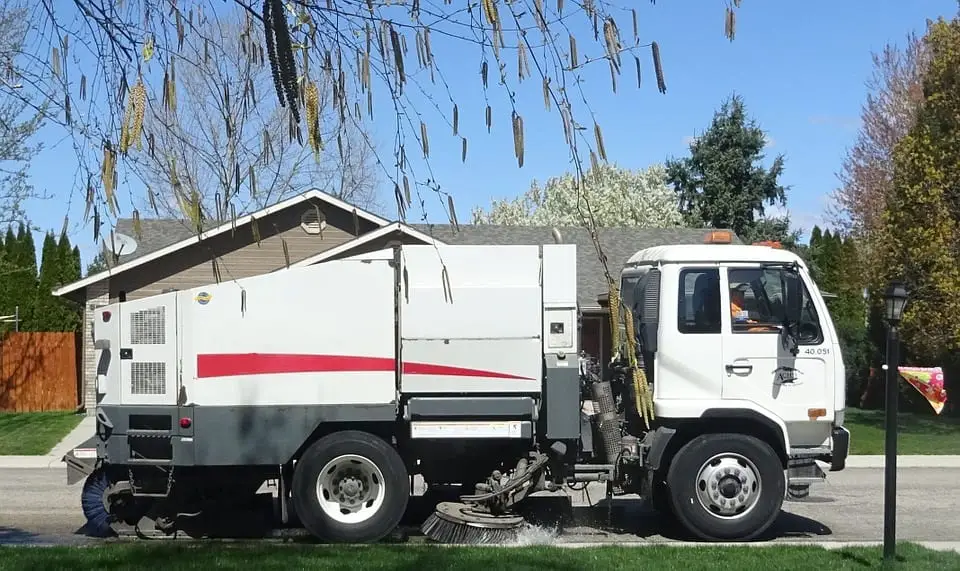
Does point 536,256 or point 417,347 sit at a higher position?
point 536,256

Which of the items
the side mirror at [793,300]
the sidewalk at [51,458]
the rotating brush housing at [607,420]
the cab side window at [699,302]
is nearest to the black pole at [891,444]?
the side mirror at [793,300]

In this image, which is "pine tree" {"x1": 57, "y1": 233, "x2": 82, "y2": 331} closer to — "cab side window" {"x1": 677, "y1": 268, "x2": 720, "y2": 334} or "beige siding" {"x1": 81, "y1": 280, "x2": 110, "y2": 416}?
"beige siding" {"x1": 81, "y1": 280, "x2": 110, "y2": 416}

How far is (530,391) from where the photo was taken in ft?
30.9

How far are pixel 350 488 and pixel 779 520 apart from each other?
4778 mm

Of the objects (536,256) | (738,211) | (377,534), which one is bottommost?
(377,534)

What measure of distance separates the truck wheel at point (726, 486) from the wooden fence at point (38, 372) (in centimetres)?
2090

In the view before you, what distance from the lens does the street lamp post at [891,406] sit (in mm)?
8266

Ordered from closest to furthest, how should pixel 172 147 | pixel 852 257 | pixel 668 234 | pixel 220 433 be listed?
pixel 172 147, pixel 220 433, pixel 668 234, pixel 852 257

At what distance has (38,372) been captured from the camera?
2664 centimetres

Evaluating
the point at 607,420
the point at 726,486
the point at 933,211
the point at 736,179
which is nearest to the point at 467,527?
the point at 607,420

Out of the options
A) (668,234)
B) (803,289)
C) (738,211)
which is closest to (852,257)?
(738,211)

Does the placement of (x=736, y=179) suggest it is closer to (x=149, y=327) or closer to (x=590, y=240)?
(x=590, y=240)

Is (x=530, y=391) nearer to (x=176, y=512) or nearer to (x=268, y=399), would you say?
(x=268, y=399)

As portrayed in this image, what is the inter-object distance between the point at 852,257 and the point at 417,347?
99.6ft
